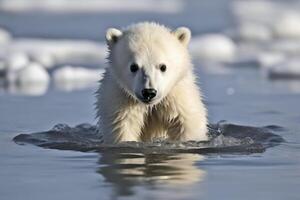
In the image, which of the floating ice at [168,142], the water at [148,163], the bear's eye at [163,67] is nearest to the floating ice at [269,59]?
the water at [148,163]

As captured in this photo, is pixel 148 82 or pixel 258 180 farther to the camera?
pixel 148 82

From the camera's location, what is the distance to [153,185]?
4.33 meters

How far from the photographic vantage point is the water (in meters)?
4.20

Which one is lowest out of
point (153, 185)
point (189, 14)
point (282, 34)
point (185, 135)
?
Result: point (153, 185)

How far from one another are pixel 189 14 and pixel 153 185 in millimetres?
17137

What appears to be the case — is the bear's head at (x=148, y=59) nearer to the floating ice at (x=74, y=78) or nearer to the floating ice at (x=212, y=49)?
the floating ice at (x=74, y=78)

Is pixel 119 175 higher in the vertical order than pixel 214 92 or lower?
lower

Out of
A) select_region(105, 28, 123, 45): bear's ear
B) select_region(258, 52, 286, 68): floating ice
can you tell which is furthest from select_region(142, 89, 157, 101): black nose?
select_region(258, 52, 286, 68): floating ice

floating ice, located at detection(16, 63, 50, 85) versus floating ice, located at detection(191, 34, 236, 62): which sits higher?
floating ice, located at detection(191, 34, 236, 62)

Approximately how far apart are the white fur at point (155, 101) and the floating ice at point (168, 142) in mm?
120

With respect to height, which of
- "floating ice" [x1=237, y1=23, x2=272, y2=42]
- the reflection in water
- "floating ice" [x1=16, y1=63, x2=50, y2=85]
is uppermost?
"floating ice" [x1=237, y1=23, x2=272, y2=42]

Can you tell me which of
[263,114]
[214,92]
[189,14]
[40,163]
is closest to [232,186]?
[40,163]

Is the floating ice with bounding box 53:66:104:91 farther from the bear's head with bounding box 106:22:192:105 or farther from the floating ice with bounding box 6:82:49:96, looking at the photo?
the bear's head with bounding box 106:22:192:105

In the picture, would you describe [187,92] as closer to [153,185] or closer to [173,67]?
[173,67]
